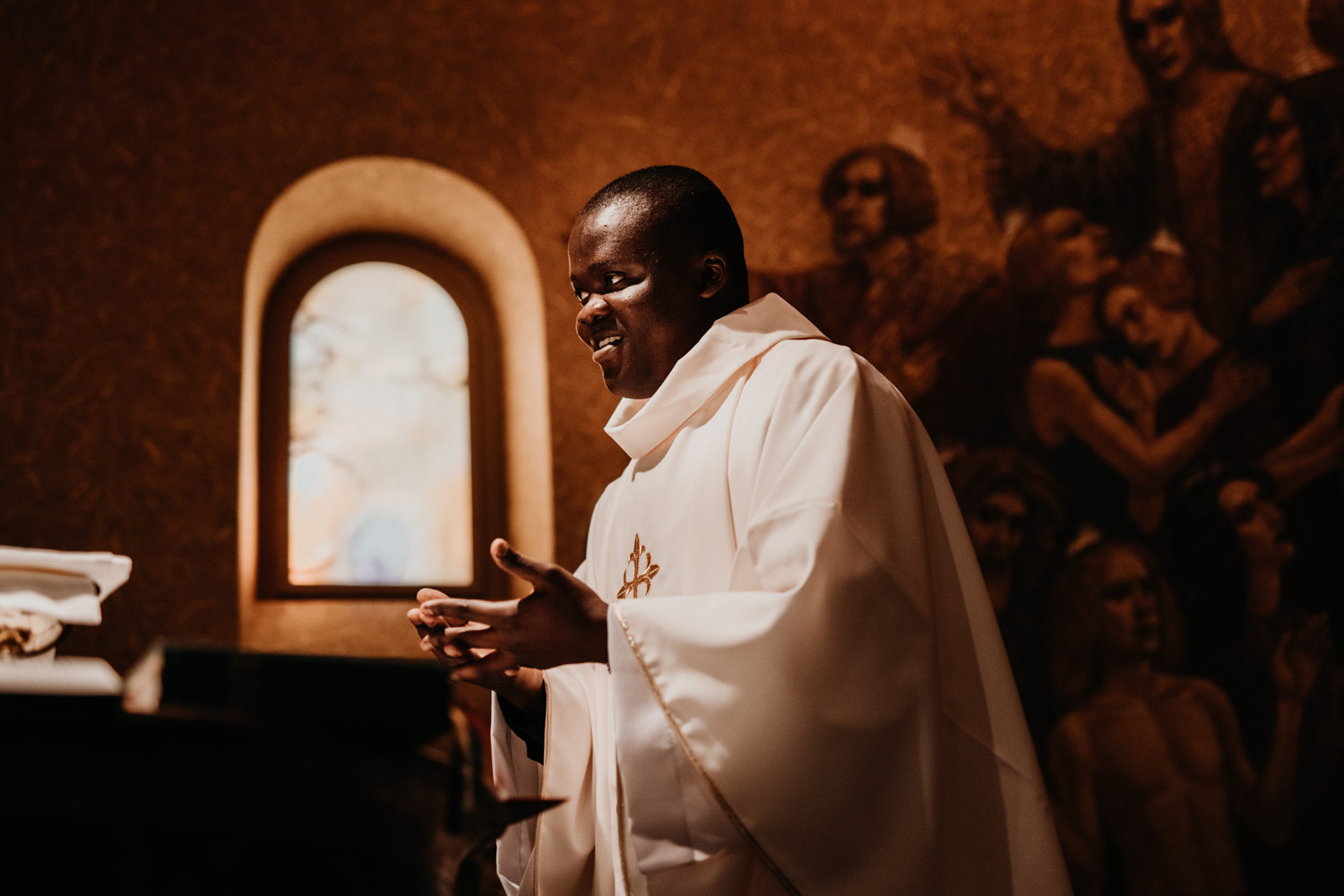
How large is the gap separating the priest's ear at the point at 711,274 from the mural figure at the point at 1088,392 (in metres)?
2.41

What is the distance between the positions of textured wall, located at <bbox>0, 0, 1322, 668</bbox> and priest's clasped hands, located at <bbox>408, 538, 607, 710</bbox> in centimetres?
242

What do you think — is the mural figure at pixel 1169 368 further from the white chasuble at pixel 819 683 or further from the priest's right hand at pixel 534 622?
the priest's right hand at pixel 534 622

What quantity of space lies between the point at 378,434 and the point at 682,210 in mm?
2648

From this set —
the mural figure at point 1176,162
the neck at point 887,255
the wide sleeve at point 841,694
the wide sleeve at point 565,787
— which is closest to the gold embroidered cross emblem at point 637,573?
the wide sleeve at point 565,787

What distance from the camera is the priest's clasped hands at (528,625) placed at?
1570 mm

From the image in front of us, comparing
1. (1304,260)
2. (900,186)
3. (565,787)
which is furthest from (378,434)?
(1304,260)

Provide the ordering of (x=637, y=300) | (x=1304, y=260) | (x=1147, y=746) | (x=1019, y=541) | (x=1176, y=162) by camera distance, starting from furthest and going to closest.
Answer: (x=1176, y=162)
(x=1304, y=260)
(x=1019, y=541)
(x=1147, y=746)
(x=637, y=300)

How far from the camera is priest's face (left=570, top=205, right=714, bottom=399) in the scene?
2236mm

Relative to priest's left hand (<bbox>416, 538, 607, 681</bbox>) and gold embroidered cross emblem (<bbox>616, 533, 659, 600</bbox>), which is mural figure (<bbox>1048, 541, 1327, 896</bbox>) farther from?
priest's left hand (<bbox>416, 538, 607, 681</bbox>)

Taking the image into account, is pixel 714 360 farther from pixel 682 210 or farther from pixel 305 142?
pixel 305 142

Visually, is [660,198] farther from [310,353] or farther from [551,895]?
[310,353]

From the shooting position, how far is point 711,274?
229 centimetres

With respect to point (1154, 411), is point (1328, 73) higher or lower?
higher

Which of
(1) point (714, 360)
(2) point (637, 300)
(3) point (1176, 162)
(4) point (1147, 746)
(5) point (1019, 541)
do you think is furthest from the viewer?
(3) point (1176, 162)
